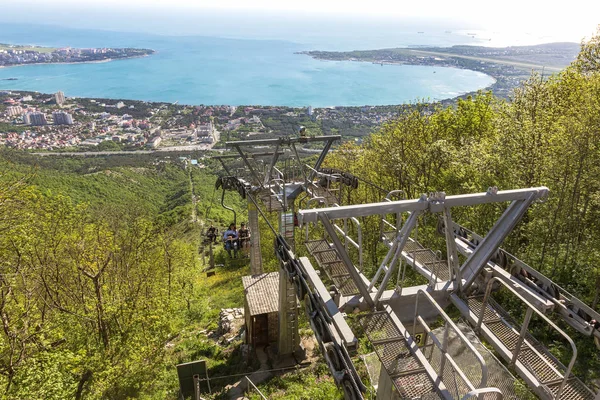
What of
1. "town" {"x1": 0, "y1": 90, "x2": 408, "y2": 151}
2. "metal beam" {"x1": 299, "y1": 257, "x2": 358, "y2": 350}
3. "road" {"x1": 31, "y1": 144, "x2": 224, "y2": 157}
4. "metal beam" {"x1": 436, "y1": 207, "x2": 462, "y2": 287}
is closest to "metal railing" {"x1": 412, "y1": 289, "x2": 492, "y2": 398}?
"metal beam" {"x1": 299, "y1": 257, "x2": 358, "y2": 350}

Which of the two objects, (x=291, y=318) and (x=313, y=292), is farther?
(x=291, y=318)

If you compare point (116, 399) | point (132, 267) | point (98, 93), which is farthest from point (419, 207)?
point (98, 93)

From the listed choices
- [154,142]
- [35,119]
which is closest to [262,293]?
[154,142]

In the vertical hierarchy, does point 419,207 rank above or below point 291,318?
above

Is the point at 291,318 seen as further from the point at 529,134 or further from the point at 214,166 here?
the point at 214,166

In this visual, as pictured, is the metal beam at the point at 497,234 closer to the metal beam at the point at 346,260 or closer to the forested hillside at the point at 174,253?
the metal beam at the point at 346,260

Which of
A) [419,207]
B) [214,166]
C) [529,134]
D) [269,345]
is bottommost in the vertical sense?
[214,166]
